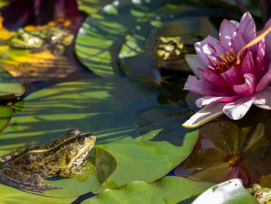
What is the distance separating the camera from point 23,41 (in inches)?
137

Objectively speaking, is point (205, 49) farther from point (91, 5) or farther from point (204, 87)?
point (91, 5)

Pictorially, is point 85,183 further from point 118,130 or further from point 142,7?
point 142,7

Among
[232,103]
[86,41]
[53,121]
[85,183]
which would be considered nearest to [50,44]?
[86,41]

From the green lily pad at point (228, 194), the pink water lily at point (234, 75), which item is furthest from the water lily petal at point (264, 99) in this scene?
the green lily pad at point (228, 194)

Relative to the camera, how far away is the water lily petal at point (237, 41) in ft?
7.04

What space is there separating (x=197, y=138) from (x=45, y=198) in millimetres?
1019

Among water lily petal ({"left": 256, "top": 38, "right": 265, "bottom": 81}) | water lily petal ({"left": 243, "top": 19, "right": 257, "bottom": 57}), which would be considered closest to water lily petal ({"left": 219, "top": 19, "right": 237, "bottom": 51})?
water lily petal ({"left": 243, "top": 19, "right": 257, "bottom": 57})

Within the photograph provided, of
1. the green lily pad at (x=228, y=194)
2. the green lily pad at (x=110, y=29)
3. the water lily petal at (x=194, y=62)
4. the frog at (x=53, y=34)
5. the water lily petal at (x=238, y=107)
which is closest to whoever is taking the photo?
the green lily pad at (x=228, y=194)

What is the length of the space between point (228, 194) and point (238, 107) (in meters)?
0.54

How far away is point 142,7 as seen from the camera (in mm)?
3576

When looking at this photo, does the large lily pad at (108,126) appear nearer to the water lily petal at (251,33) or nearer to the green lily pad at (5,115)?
the green lily pad at (5,115)

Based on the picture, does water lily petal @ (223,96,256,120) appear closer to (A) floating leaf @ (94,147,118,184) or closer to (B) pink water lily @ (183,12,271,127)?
(B) pink water lily @ (183,12,271,127)

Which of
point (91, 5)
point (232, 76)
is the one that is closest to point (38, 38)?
point (91, 5)

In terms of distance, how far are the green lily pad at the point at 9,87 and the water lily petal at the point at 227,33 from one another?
5.23 ft
